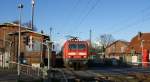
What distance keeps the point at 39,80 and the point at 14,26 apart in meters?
32.8

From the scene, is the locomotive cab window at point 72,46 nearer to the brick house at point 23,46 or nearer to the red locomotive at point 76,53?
the red locomotive at point 76,53

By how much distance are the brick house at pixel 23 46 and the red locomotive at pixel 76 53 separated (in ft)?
47.4

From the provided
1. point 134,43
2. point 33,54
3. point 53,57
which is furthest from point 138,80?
point 134,43

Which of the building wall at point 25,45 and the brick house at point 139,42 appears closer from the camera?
the building wall at point 25,45

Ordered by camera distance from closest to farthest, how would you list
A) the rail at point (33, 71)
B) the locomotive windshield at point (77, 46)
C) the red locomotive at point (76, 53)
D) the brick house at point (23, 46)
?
the rail at point (33, 71)
the red locomotive at point (76, 53)
the locomotive windshield at point (77, 46)
the brick house at point (23, 46)

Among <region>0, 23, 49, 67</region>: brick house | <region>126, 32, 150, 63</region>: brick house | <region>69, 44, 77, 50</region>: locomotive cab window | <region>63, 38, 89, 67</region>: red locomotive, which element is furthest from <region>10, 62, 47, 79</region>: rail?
<region>126, 32, 150, 63</region>: brick house

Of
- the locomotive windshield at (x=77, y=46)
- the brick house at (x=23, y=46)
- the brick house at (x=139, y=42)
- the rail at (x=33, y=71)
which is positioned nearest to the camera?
the rail at (x=33, y=71)

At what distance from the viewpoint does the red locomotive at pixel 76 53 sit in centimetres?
4612

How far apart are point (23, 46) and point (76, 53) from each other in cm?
1828

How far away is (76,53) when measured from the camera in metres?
46.8

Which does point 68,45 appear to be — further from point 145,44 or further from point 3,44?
point 145,44

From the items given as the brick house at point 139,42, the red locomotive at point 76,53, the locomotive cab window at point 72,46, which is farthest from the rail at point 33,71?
the brick house at point 139,42

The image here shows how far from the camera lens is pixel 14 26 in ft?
218

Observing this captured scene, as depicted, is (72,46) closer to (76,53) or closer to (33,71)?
(76,53)
